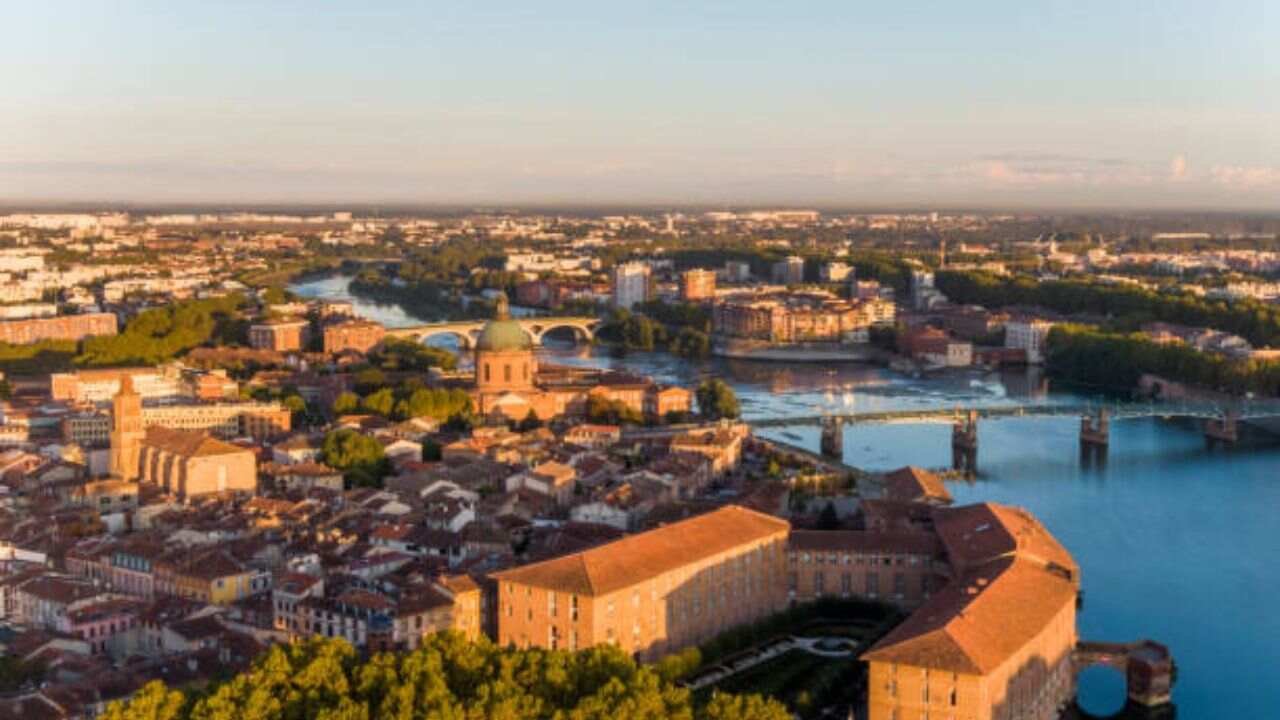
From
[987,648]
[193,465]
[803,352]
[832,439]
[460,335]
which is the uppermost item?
[987,648]

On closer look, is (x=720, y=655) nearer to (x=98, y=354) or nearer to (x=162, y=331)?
(x=98, y=354)

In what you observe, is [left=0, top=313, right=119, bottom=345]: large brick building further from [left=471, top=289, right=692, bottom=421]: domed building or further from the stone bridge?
the stone bridge

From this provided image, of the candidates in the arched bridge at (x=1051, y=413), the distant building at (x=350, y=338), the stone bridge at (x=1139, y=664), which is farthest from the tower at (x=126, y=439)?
the distant building at (x=350, y=338)

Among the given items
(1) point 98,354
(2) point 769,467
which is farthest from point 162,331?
(2) point 769,467

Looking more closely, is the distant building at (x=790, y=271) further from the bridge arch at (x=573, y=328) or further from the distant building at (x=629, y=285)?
the bridge arch at (x=573, y=328)

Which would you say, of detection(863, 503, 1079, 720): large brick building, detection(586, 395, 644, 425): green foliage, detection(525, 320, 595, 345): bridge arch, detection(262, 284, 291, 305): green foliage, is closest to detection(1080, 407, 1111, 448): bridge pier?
detection(586, 395, 644, 425): green foliage

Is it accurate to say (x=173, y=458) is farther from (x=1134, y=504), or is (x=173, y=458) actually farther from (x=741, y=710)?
(x=1134, y=504)

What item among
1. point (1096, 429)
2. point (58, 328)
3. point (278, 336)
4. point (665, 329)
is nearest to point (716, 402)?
point (1096, 429)
